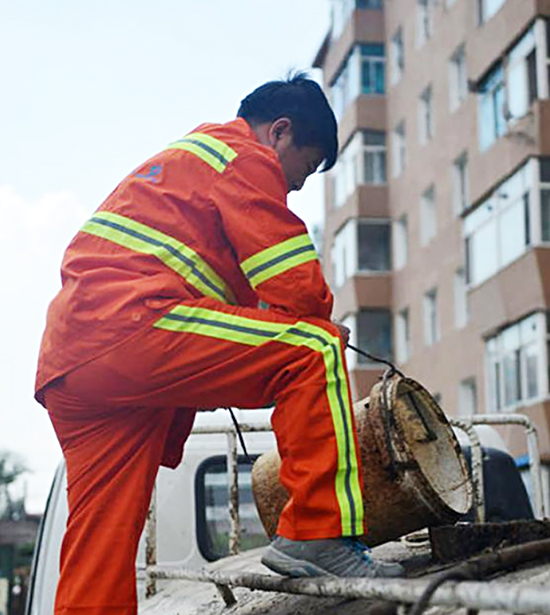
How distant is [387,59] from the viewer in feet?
121

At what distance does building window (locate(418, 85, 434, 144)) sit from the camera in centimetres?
3284

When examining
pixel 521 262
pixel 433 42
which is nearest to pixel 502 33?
pixel 521 262

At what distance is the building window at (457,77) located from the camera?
3039 cm

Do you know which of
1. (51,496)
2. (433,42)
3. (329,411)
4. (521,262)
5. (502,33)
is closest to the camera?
(329,411)

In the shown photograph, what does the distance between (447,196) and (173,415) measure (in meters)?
26.9

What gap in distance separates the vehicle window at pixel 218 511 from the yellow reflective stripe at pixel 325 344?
4068 millimetres

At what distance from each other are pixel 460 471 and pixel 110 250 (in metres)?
1.40

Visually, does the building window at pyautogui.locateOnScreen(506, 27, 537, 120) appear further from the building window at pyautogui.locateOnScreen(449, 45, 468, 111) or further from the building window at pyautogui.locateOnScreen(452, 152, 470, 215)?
the building window at pyautogui.locateOnScreen(449, 45, 468, 111)

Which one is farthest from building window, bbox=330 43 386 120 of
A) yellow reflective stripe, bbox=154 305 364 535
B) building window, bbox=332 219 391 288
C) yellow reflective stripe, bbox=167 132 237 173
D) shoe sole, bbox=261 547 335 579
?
shoe sole, bbox=261 547 335 579

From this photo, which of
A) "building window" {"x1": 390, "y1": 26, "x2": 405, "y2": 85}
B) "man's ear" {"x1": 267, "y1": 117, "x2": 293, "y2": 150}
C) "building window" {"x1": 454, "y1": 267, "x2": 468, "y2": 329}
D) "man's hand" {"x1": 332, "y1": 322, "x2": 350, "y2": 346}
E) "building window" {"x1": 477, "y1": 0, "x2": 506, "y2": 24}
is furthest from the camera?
"building window" {"x1": 390, "y1": 26, "x2": 405, "y2": 85}

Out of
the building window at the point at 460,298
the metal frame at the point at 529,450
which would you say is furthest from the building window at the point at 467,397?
the metal frame at the point at 529,450

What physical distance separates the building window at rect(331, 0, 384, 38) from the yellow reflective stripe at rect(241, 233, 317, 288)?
34.6m

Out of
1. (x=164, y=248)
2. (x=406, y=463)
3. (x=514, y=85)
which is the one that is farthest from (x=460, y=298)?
(x=164, y=248)

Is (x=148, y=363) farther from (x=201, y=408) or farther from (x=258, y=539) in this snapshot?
(x=258, y=539)
